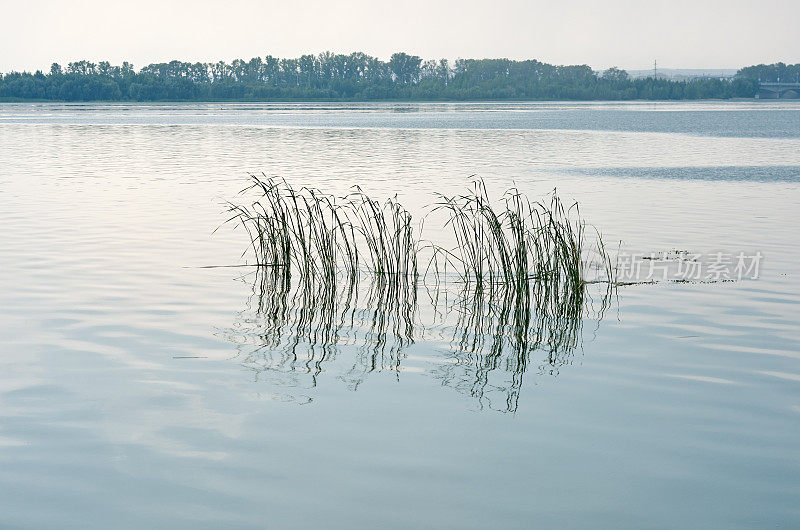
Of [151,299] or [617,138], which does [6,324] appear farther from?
[617,138]

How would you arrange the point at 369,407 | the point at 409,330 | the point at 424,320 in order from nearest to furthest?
the point at 369,407, the point at 409,330, the point at 424,320

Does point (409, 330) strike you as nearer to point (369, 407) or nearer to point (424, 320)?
point (424, 320)

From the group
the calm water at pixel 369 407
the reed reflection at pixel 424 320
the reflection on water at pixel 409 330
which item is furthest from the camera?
the reed reflection at pixel 424 320

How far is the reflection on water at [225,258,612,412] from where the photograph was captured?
888cm

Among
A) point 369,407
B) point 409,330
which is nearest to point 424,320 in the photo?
point 409,330

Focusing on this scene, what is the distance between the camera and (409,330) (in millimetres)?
10641

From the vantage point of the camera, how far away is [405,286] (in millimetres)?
12922

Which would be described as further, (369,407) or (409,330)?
(409,330)

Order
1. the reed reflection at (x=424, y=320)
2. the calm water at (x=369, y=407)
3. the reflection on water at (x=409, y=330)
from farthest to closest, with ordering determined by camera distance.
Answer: the reed reflection at (x=424, y=320) → the reflection on water at (x=409, y=330) → the calm water at (x=369, y=407)

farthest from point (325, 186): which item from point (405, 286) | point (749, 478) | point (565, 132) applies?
point (565, 132)

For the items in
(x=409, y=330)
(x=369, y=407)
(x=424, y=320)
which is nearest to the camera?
(x=369, y=407)

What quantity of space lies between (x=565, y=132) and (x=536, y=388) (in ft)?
176

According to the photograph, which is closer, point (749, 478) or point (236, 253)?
point (749, 478)

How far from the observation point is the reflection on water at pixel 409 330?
8.88m
